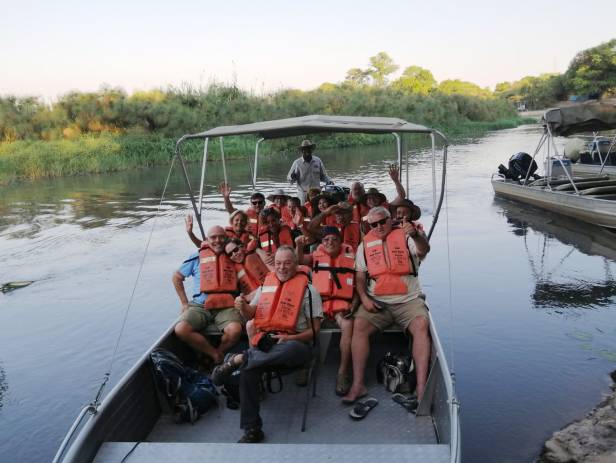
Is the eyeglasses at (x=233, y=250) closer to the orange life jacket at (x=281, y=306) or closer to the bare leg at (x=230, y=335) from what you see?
the bare leg at (x=230, y=335)

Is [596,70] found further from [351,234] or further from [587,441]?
[587,441]

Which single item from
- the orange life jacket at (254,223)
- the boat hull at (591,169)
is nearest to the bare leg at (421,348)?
the orange life jacket at (254,223)

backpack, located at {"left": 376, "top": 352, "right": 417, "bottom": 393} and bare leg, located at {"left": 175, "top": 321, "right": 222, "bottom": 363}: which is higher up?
bare leg, located at {"left": 175, "top": 321, "right": 222, "bottom": 363}

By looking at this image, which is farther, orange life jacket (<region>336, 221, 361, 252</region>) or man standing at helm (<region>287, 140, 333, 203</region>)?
man standing at helm (<region>287, 140, 333, 203</region>)

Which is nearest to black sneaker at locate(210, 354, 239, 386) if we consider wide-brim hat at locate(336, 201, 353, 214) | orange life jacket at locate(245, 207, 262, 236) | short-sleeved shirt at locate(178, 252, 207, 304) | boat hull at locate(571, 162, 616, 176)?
short-sleeved shirt at locate(178, 252, 207, 304)

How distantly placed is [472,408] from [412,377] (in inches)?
45.2

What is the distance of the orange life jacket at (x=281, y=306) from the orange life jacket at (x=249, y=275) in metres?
0.88

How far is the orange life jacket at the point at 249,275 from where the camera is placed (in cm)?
450

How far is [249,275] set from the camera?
177 inches

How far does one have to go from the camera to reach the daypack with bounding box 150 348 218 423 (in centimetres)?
351

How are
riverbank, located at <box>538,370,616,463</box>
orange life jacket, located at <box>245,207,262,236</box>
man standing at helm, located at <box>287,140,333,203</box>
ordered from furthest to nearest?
man standing at helm, located at <box>287,140,333,203</box> → orange life jacket, located at <box>245,207,262,236</box> → riverbank, located at <box>538,370,616,463</box>

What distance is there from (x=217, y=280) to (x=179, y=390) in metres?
1.08

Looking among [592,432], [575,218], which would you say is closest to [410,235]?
[592,432]

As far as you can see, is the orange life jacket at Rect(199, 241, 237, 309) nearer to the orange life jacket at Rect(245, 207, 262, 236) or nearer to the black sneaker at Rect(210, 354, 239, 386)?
the black sneaker at Rect(210, 354, 239, 386)
